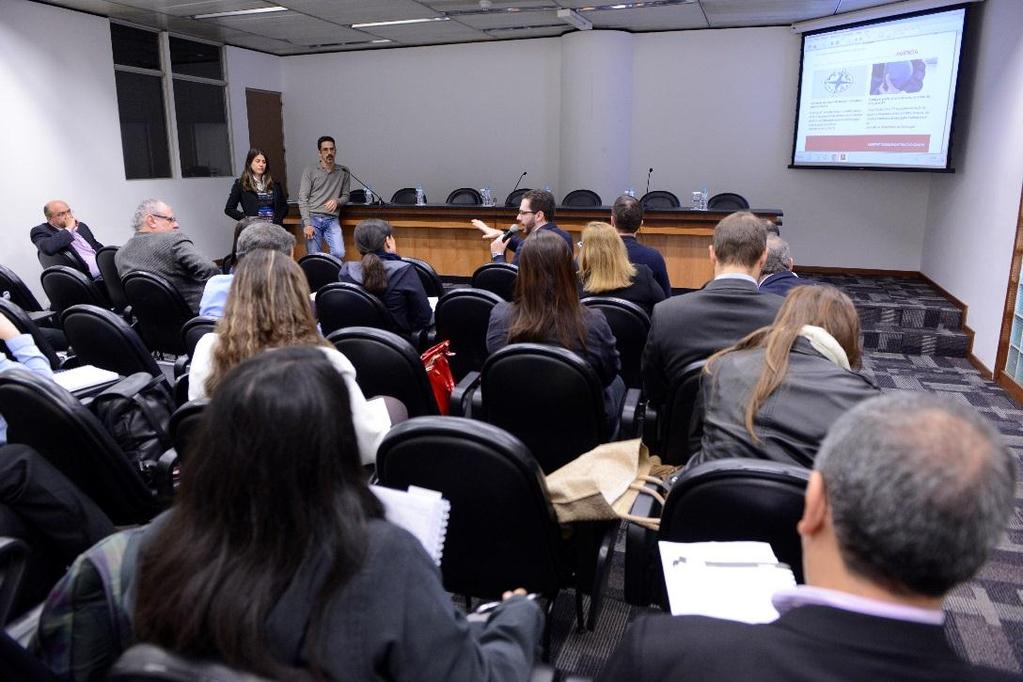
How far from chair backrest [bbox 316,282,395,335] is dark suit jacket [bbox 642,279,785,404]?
1595mm

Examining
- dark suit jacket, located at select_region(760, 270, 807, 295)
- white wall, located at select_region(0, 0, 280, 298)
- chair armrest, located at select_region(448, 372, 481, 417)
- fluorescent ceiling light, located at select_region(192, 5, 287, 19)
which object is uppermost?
fluorescent ceiling light, located at select_region(192, 5, 287, 19)

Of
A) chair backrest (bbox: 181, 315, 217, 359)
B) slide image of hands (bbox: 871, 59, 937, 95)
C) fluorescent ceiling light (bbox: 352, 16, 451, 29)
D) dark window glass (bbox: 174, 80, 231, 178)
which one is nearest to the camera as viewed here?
chair backrest (bbox: 181, 315, 217, 359)

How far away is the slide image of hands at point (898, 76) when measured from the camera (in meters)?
6.05

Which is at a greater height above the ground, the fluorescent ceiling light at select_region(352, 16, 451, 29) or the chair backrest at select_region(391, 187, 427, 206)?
the fluorescent ceiling light at select_region(352, 16, 451, 29)

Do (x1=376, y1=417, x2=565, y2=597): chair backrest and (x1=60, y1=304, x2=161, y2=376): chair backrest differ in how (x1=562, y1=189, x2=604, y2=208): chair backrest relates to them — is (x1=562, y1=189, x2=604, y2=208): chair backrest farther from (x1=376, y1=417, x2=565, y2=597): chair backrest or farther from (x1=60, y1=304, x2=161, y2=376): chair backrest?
(x1=376, y1=417, x2=565, y2=597): chair backrest

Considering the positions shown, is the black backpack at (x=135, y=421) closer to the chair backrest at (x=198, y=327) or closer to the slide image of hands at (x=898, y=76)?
the chair backrest at (x=198, y=327)

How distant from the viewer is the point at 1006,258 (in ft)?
15.3

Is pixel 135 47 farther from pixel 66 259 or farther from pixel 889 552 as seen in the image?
pixel 889 552

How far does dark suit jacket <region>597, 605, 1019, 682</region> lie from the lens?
682mm

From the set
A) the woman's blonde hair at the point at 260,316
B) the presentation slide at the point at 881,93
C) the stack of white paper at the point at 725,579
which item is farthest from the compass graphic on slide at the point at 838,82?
the stack of white paper at the point at 725,579

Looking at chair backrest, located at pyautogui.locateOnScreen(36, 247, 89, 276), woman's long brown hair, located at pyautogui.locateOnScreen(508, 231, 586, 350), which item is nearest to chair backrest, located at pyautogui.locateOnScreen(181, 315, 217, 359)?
woman's long brown hair, located at pyautogui.locateOnScreen(508, 231, 586, 350)

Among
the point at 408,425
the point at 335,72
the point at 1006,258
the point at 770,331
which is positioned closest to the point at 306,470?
the point at 408,425

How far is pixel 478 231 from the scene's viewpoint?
7.41 m

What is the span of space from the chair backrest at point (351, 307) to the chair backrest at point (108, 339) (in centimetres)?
87
